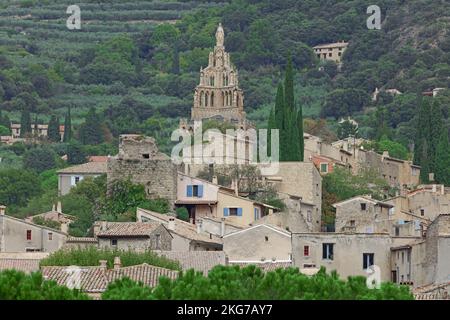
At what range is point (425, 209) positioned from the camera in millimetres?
97625

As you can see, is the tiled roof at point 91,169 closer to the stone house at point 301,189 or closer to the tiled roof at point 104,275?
the stone house at point 301,189

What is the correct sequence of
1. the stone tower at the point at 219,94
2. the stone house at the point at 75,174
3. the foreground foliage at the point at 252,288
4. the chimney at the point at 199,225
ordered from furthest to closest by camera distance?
the stone tower at the point at 219,94 < the stone house at the point at 75,174 < the chimney at the point at 199,225 < the foreground foliage at the point at 252,288

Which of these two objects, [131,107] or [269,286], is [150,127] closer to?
[131,107]

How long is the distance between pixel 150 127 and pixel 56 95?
84.7 feet

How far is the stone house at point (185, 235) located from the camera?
8056 cm

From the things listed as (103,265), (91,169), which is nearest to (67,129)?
(91,169)

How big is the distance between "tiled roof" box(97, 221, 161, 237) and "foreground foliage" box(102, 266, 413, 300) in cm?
2645

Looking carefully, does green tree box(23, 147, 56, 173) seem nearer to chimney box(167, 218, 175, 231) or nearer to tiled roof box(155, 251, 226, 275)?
chimney box(167, 218, 175, 231)

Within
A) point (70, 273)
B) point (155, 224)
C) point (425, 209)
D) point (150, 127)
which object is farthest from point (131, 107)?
point (70, 273)

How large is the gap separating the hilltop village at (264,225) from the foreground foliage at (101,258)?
66 cm

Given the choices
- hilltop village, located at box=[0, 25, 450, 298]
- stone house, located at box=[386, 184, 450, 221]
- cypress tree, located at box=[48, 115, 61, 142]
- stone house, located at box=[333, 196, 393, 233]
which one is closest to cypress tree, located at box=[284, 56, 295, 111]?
hilltop village, located at box=[0, 25, 450, 298]

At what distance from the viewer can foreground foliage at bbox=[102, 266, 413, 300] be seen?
4784 cm

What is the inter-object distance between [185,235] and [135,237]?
3.87 meters

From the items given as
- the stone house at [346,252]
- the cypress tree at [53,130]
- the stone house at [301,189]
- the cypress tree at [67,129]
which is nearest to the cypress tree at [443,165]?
the stone house at [301,189]
